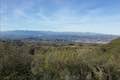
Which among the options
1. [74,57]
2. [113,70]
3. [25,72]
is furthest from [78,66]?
[25,72]

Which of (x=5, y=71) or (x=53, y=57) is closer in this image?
(x=5, y=71)

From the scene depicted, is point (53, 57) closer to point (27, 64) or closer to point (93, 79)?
point (27, 64)

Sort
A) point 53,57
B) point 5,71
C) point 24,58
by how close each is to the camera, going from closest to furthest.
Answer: point 5,71, point 24,58, point 53,57

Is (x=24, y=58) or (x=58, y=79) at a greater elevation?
(x=24, y=58)

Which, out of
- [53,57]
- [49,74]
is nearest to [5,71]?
[49,74]

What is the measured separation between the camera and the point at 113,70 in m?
8.19

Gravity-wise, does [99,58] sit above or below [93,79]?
above

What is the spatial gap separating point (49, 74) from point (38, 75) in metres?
0.38

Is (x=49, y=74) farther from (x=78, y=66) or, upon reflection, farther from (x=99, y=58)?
(x=99, y=58)

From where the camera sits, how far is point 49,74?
7551mm

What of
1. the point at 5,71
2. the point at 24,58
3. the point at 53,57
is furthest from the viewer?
the point at 53,57

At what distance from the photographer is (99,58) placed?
29.4 feet

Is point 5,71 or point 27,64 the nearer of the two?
point 5,71

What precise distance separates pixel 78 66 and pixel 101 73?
32.8 inches
